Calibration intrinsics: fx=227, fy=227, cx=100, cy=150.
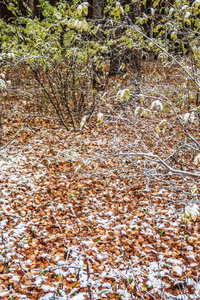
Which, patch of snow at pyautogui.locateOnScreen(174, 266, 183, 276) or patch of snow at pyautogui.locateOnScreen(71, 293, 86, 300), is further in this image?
patch of snow at pyautogui.locateOnScreen(174, 266, 183, 276)

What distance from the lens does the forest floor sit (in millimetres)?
3037

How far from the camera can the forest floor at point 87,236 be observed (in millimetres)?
3037

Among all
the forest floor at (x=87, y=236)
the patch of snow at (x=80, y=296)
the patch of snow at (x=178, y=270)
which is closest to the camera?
the patch of snow at (x=80, y=296)

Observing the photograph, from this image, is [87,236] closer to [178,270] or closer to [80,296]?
[80,296]

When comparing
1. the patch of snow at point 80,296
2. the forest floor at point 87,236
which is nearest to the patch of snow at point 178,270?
the forest floor at point 87,236

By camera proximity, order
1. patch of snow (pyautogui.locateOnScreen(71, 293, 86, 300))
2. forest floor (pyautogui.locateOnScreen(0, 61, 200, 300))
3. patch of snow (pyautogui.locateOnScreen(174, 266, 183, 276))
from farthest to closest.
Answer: patch of snow (pyautogui.locateOnScreen(174, 266, 183, 276)) < forest floor (pyautogui.locateOnScreen(0, 61, 200, 300)) < patch of snow (pyautogui.locateOnScreen(71, 293, 86, 300))

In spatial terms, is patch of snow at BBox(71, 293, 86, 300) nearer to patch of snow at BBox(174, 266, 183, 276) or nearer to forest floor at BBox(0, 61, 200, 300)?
forest floor at BBox(0, 61, 200, 300)

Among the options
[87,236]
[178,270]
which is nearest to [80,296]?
[87,236]

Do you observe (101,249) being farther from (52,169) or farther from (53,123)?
(53,123)

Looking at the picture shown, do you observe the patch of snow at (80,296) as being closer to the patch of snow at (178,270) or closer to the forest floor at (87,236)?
the forest floor at (87,236)


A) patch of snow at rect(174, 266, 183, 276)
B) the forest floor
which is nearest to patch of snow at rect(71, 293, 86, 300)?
the forest floor

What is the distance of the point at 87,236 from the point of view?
3887 millimetres

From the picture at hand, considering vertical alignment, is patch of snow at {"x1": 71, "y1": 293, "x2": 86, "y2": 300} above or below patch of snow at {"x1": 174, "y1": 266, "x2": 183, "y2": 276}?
above

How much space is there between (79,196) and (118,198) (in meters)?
0.83
